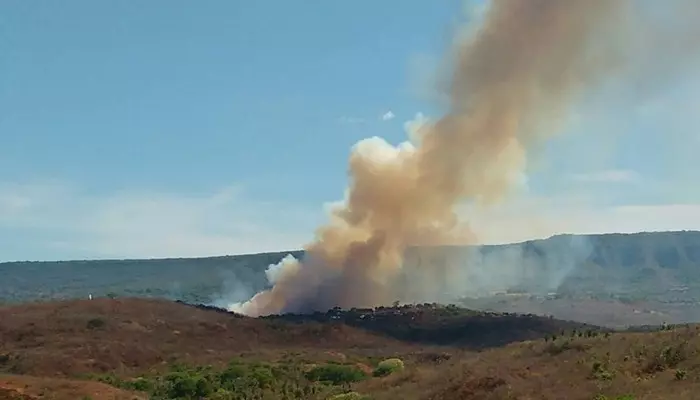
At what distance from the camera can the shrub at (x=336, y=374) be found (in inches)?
2071

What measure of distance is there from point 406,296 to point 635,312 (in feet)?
161

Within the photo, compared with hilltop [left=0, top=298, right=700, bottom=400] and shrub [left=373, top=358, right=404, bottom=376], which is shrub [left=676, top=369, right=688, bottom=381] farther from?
shrub [left=373, top=358, right=404, bottom=376]

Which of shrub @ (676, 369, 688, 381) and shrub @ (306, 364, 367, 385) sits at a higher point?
shrub @ (676, 369, 688, 381)

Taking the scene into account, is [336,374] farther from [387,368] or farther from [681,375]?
[681,375]

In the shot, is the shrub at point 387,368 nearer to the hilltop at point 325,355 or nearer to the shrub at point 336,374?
the hilltop at point 325,355

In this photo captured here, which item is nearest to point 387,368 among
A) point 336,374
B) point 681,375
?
point 336,374

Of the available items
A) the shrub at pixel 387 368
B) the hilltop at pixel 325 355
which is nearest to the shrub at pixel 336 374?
the hilltop at pixel 325 355

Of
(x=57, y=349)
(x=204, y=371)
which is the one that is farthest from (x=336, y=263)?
(x=204, y=371)

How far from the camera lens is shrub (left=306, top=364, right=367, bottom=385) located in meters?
52.6

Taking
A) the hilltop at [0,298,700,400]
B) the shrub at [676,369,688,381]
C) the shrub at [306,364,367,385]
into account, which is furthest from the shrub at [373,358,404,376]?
the shrub at [676,369,688,381]

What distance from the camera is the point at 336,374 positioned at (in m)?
54.0

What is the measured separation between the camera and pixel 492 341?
3629 inches

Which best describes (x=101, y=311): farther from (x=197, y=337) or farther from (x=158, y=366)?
(x=158, y=366)

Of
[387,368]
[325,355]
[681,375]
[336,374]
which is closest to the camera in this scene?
[681,375]
